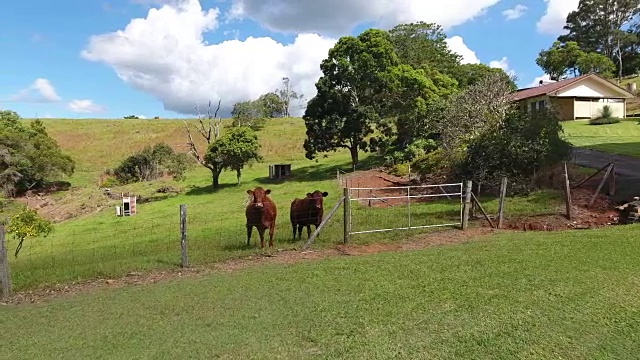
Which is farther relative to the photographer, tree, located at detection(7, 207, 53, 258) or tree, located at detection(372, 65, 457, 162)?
tree, located at detection(372, 65, 457, 162)

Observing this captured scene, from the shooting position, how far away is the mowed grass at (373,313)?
575cm

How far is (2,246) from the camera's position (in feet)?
33.5

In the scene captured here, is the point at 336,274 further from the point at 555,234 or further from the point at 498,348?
the point at 555,234

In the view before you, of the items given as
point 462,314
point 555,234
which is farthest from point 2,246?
point 555,234

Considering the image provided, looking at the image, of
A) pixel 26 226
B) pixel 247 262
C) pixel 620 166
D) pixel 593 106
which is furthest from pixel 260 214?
pixel 593 106

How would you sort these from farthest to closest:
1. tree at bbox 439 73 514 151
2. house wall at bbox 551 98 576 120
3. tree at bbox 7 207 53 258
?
house wall at bbox 551 98 576 120 < tree at bbox 439 73 514 151 < tree at bbox 7 207 53 258

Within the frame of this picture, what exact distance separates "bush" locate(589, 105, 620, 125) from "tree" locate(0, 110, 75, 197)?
5187 cm

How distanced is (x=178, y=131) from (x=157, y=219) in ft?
189

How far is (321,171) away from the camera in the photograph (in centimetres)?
4262

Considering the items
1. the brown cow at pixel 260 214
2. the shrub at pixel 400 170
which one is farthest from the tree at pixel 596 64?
the brown cow at pixel 260 214

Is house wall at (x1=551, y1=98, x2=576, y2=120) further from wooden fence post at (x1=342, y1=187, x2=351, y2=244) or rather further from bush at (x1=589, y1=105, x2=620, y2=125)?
wooden fence post at (x1=342, y1=187, x2=351, y2=244)

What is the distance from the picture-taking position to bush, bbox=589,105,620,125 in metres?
46.5

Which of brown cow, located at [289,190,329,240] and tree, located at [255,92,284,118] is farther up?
tree, located at [255,92,284,118]

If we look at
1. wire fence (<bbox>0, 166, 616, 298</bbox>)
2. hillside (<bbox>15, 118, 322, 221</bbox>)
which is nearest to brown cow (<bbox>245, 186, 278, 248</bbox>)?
wire fence (<bbox>0, 166, 616, 298</bbox>)
